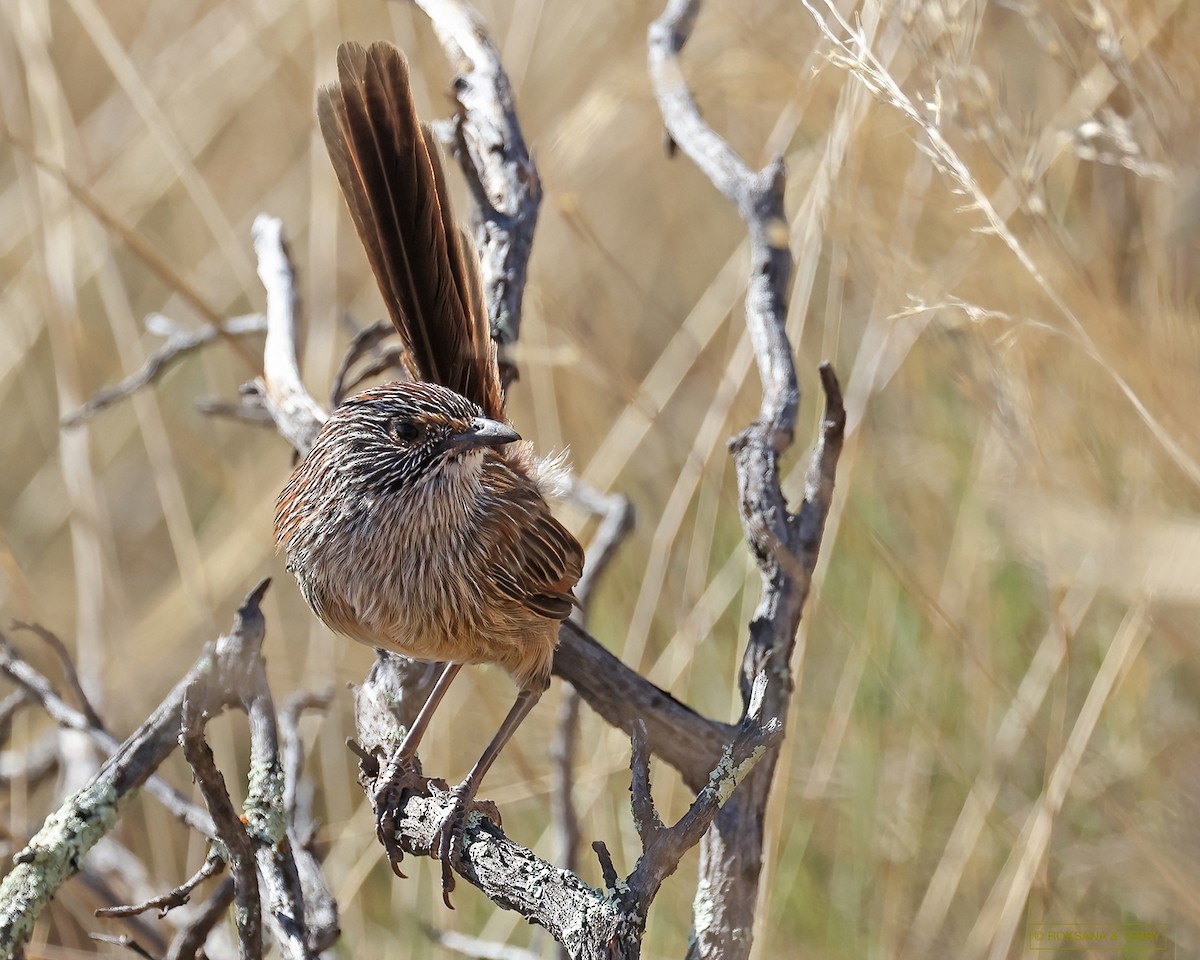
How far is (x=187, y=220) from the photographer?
5371 millimetres

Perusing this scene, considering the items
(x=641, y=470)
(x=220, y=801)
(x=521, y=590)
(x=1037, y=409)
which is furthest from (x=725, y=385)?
(x=220, y=801)

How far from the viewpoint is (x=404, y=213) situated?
2.54 m

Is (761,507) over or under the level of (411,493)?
over

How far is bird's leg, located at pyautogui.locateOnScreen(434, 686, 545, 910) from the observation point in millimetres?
2174

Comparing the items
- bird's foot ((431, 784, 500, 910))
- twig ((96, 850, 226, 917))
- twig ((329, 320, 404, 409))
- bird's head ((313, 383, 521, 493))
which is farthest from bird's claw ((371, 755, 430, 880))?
twig ((329, 320, 404, 409))

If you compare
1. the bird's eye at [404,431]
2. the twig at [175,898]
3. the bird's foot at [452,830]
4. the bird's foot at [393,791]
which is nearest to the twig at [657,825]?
the bird's foot at [452,830]

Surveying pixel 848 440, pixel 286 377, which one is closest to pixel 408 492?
pixel 286 377

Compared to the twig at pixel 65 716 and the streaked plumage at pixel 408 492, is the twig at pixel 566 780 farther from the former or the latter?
the twig at pixel 65 716

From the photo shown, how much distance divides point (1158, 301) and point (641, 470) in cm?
214

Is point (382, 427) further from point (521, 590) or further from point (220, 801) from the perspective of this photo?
point (220, 801)

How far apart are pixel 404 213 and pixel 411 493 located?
59 centimetres

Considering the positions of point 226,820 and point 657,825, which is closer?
point 657,825

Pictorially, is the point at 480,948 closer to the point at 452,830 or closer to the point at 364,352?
the point at 452,830

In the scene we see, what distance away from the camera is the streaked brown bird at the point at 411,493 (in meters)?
2.42
